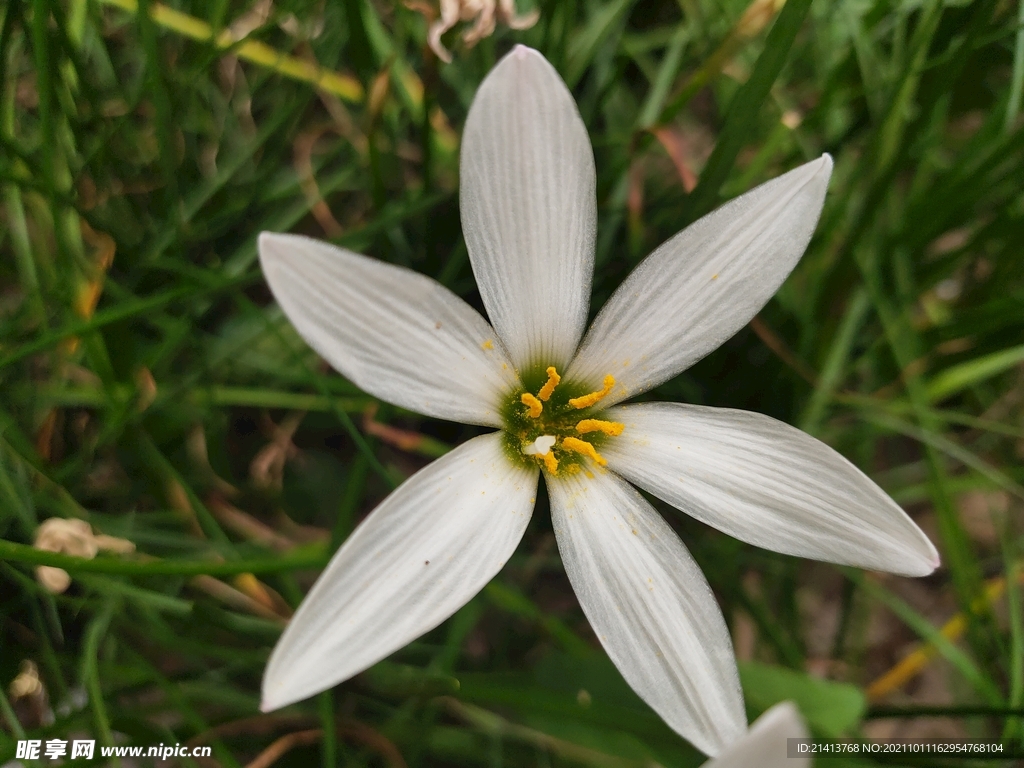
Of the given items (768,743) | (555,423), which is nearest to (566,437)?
(555,423)

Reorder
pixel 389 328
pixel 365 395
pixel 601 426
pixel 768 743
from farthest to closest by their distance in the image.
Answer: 1. pixel 365 395
2. pixel 601 426
3. pixel 389 328
4. pixel 768 743

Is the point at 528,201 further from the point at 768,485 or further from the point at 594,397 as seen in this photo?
the point at 768,485

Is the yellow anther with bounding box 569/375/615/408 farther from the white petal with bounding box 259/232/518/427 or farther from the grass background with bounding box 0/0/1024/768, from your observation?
the grass background with bounding box 0/0/1024/768

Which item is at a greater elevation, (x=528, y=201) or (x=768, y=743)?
(x=528, y=201)

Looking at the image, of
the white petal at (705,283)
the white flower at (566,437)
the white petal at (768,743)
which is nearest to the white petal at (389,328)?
the white flower at (566,437)

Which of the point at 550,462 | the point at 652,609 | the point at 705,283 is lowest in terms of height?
the point at 652,609

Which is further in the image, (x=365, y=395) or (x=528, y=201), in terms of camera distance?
(x=365, y=395)

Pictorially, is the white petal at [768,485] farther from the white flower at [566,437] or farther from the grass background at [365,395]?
the grass background at [365,395]
